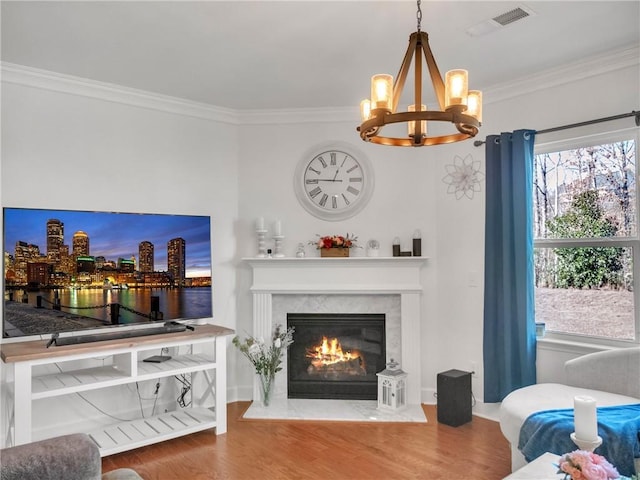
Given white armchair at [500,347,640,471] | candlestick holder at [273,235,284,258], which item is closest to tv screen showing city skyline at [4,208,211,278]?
candlestick holder at [273,235,284,258]

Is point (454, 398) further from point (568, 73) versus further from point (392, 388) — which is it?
point (568, 73)

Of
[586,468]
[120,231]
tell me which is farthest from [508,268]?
[120,231]

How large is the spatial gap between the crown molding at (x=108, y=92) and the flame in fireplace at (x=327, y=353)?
7.16ft

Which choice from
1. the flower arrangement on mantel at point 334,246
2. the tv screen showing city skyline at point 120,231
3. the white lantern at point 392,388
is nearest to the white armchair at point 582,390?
the white lantern at point 392,388

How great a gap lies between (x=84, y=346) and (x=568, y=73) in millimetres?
3759

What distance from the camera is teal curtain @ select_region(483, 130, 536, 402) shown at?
3.50 metres

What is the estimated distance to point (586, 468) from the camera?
158cm

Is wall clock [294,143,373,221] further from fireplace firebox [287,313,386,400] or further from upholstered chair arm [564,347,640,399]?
upholstered chair arm [564,347,640,399]

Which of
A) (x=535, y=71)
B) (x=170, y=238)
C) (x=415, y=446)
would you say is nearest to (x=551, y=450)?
(x=415, y=446)

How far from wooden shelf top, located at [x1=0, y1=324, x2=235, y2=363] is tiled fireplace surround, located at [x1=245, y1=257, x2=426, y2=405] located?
752mm

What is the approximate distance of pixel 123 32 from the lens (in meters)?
2.86

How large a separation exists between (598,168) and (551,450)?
2.00 metres

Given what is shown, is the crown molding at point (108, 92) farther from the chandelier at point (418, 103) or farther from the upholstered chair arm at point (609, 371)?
the upholstered chair arm at point (609, 371)

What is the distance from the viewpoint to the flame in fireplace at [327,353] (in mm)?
4375
